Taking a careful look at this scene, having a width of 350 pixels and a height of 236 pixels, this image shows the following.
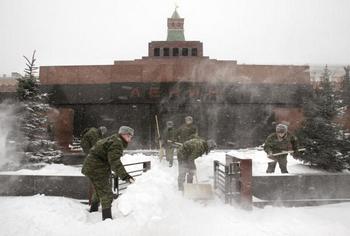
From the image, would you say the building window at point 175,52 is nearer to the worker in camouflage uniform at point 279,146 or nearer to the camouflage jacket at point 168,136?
the camouflage jacket at point 168,136

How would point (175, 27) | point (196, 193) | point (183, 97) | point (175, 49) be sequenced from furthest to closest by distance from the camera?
point (175, 27)
point (175, 49)
point (183, 97)
point (196, 193)

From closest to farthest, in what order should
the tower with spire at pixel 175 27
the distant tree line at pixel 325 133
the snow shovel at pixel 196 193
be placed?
the snow shovel at pixel 196 193 < the distant tree line at pixel 325 133 < the tower with spire at pixel 175 27

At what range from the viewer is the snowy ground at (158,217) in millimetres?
5059

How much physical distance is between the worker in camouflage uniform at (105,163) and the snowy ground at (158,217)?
1.10 feet

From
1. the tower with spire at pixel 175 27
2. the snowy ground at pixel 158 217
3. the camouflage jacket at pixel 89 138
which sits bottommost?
the snowy ground at pixel 158 217

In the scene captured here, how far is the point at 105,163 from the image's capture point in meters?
5.68

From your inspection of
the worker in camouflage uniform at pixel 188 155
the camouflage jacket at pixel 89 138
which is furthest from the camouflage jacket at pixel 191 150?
the camouflage jacket at pixel 89 138

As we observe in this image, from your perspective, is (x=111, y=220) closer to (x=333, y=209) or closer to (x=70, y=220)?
(x=70, y=220)

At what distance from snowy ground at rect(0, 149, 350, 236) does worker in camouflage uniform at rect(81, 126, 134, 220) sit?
0.34 m

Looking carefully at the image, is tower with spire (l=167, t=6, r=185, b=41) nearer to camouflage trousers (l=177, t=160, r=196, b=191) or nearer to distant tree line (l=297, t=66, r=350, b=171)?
distant tree line (l=297, t=66, r=350, b=171)

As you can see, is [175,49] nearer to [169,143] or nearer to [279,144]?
[169,143]

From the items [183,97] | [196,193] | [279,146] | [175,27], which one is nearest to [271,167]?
[279,146]

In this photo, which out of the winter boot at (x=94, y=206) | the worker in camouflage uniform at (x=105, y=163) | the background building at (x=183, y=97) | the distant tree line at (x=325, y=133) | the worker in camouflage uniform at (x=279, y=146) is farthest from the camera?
the background building at (x=183, y=97)

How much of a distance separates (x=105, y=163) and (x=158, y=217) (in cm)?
124
